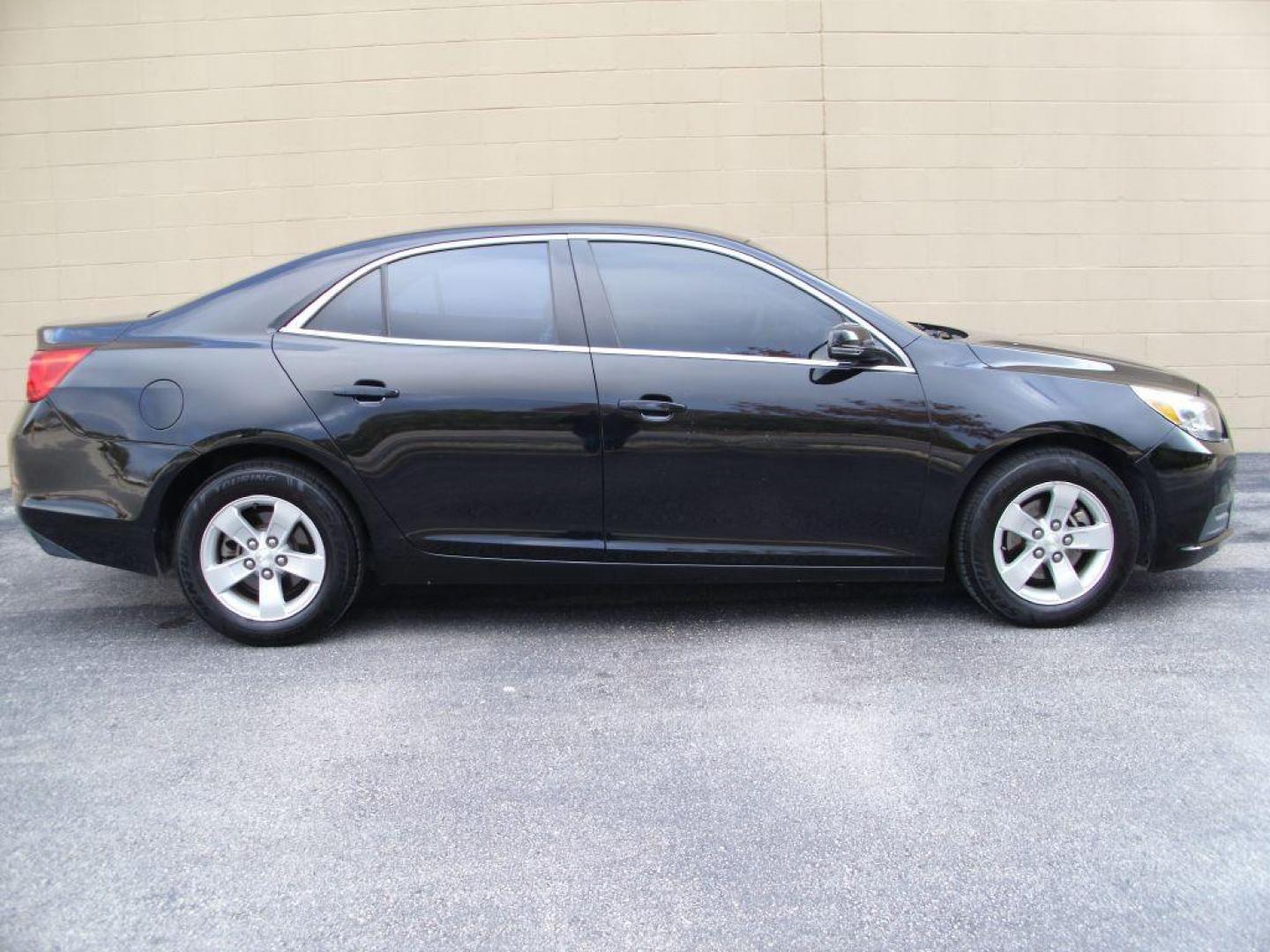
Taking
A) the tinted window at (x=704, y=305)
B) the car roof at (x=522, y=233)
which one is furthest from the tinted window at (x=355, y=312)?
the tinted window at (x=704, y=305)

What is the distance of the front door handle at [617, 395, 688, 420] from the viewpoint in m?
4.72

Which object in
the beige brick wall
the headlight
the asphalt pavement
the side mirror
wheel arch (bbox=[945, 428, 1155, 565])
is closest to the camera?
the asphalt pavement

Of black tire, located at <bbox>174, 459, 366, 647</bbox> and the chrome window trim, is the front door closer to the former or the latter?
the chrome window trim

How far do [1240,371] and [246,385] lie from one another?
6673 millimetres

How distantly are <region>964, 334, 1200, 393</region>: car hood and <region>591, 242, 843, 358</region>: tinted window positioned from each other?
0.66 m

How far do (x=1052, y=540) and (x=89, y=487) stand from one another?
3.73 m

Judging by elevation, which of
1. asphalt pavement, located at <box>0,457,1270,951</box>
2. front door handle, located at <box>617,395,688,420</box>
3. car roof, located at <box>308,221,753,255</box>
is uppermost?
car roof, located at <box>308,221,753,255</box>

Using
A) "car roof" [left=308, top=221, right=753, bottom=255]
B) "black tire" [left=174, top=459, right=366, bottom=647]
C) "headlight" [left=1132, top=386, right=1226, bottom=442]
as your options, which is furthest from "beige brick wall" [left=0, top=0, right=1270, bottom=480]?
"black tire" [left=174, top=459, right=366, bottom=647]

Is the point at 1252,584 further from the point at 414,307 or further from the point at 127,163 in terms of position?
the point at 127,163

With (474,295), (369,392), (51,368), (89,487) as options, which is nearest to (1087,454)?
(474,295)

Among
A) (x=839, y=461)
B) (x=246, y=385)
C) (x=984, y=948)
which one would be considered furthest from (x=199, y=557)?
(x=984, y=948)

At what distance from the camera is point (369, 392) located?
4.71 m

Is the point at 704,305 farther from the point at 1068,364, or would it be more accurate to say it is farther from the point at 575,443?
the point at 1068,364

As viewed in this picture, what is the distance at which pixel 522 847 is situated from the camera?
3.26 m
